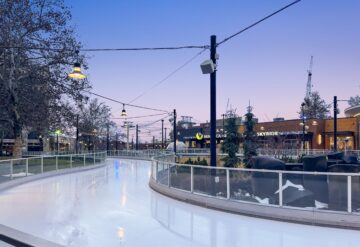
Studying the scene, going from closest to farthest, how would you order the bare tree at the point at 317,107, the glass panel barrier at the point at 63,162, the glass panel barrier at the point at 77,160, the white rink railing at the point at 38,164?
the white rink railing at the point at 38,164 < the glass panel barrier at the point at 63,162 < the glass panel barrier at the point at 77,160 < the bare tree at the point at 317,107

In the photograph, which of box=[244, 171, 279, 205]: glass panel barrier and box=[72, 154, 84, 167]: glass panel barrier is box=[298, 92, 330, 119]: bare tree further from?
box=[244, 171, 279, 205]: glass panel barrier

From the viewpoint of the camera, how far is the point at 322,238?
7.39 meters

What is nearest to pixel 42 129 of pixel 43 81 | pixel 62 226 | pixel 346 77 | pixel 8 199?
pixel 43 81

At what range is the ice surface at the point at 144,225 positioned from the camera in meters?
7.30

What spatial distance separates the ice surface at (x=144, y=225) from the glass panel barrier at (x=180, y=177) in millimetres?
625

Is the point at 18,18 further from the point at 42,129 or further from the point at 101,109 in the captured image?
the point at 101,109

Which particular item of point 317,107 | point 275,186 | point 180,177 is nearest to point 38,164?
point 180,177

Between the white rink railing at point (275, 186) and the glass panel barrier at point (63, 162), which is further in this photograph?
the glass panel barrier at point (63, 162)

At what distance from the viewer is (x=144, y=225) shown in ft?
28.9

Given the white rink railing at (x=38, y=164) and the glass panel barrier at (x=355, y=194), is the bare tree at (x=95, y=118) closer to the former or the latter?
the white rink railing at (x=38, y=164)

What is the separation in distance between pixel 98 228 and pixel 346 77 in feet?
468

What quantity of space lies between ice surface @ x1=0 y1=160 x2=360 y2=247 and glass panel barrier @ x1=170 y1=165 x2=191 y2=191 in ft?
2.05

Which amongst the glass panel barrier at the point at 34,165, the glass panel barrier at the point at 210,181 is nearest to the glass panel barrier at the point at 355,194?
the glass panel barrier at the point at 210,181

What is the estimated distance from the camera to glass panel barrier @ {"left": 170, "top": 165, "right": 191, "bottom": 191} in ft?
40.9
